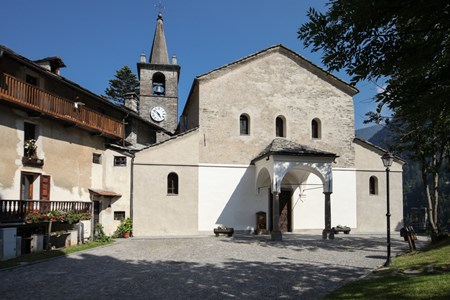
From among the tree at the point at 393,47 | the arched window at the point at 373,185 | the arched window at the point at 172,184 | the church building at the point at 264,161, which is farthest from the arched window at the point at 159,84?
the tree at the point at 393,47

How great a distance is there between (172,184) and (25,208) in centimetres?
866

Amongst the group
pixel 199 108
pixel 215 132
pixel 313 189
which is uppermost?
pixel 199 108

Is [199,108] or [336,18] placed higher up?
[199,108]

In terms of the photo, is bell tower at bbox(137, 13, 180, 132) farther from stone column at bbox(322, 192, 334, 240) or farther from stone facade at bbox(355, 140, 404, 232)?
stone column at bbox(322, 192, 334, 240)

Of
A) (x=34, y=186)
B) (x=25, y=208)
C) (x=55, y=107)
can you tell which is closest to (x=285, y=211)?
(x=34, y=186)

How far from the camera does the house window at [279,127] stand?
24.2 metres

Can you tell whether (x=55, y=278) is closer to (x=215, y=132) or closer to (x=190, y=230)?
(x=190, y=230)

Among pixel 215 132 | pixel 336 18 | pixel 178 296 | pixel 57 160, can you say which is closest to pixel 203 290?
pixel 178 296

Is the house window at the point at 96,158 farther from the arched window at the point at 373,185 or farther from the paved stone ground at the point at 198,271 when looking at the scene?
the arched window at the point at 373,185

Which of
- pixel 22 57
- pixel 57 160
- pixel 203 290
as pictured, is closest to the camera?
pixel 203 290

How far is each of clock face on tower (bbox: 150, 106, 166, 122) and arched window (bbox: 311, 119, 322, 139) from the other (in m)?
15.5

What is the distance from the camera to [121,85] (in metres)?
54.3

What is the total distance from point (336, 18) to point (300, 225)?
19783mm

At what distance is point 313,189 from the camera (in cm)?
A: 2348
